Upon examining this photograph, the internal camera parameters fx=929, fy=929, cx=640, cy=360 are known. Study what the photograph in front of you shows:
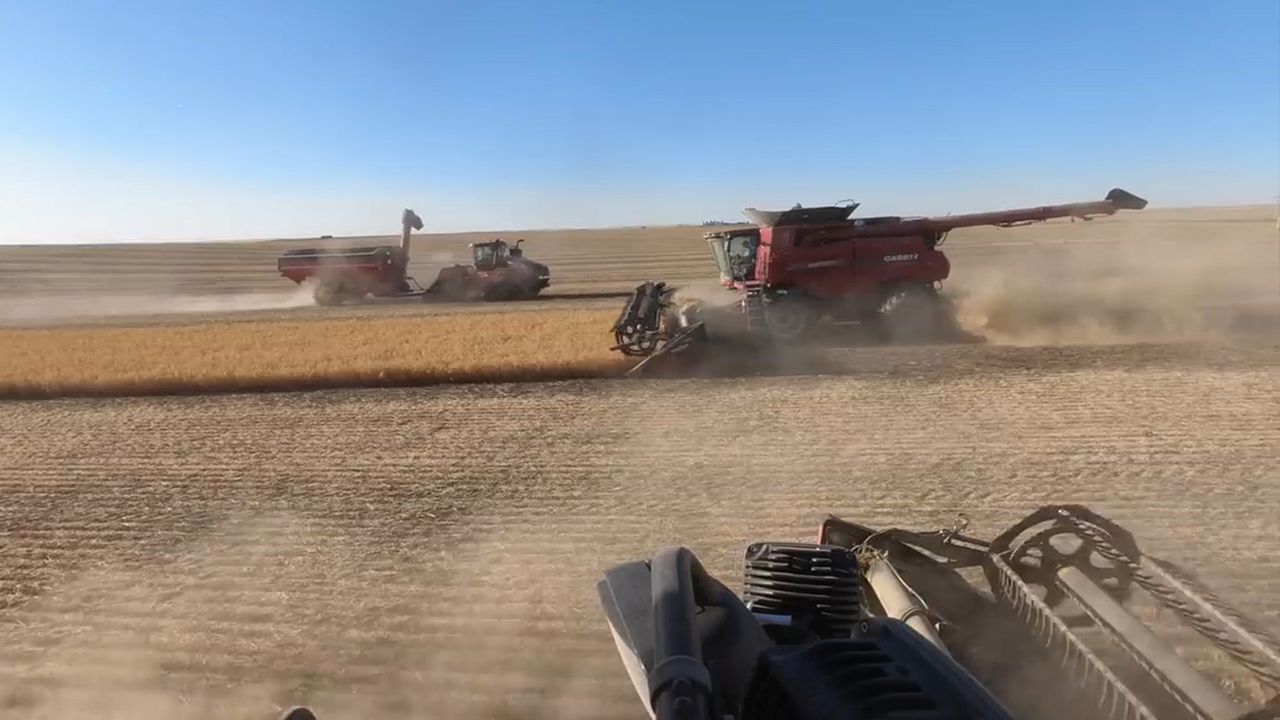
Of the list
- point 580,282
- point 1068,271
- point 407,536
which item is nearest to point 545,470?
point 407,536

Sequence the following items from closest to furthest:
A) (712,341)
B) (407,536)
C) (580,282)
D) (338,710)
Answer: (338,710) < (407,536) < (712,341) < (580,282)

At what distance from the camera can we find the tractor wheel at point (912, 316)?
16.0m

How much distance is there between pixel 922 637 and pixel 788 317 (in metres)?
14.0

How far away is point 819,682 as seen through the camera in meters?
1.65

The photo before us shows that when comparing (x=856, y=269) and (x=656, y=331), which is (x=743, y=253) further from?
(x=656, y=331)

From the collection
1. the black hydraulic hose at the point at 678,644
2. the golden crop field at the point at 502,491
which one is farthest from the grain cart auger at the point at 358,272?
the black hydraulic hose at the point at 678,644

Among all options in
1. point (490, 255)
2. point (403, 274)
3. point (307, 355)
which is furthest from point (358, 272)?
point (307, 355)

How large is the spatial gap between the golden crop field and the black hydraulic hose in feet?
6.98

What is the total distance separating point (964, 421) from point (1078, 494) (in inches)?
99.5

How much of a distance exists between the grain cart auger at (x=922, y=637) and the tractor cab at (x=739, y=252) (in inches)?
509

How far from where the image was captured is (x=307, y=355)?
15.5 m

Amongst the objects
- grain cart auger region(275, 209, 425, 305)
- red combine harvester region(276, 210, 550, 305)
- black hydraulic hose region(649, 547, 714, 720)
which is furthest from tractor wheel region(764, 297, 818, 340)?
grain cart auger region(275, 209, 425, 305)

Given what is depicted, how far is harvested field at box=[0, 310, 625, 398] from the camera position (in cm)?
1305

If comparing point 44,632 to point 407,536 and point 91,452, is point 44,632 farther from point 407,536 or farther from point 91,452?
point 91,452
